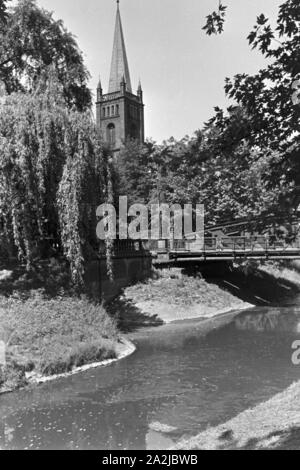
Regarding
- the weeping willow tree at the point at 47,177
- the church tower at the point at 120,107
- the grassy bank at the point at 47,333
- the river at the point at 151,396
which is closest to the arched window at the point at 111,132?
the church tower at the point at 120,107

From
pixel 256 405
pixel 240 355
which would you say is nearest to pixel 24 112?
pixel 240 355

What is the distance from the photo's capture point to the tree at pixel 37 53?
23453 mm

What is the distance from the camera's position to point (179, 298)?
27609 millimetres

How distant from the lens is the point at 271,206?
5.26m

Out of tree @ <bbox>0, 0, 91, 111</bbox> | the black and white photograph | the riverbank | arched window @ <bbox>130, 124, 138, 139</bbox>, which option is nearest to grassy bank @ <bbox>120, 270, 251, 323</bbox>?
the black and white photograph

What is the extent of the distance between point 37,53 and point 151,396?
17.7 metres

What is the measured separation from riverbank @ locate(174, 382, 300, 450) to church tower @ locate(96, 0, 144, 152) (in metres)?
66.4

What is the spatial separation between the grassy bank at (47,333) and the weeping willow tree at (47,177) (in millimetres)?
1202

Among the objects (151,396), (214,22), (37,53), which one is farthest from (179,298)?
(214,22)

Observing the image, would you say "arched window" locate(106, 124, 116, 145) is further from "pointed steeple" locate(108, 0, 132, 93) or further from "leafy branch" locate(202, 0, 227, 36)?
"leafy branch" locate(202, 0, 227, 36)

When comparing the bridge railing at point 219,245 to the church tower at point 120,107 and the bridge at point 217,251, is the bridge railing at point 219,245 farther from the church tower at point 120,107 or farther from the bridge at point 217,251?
the church tower at point 120,107

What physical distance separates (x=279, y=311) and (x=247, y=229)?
78.9 feet

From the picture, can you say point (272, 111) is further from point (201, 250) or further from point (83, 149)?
point (201, 250)

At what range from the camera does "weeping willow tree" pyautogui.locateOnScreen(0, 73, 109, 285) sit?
1823 centimetres
